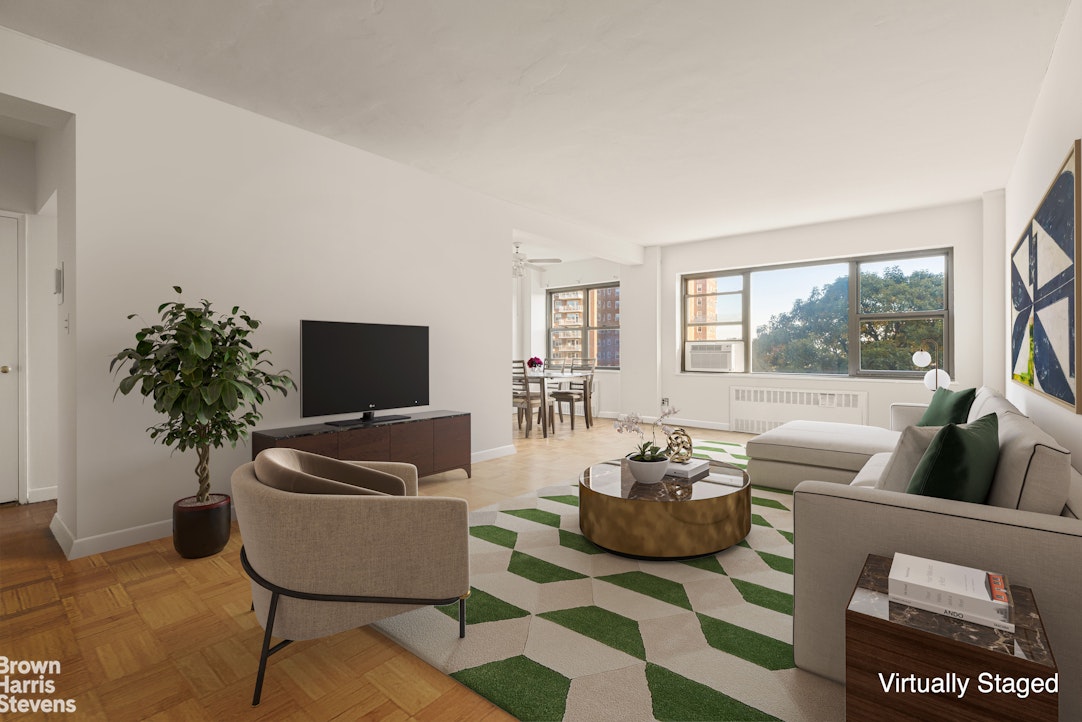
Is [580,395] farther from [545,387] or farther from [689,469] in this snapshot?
[689,469]

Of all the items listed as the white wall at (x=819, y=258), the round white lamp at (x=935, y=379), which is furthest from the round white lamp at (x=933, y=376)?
the white wall at (x=819, y=258)

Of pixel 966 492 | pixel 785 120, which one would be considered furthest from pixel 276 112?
pixel 966 492

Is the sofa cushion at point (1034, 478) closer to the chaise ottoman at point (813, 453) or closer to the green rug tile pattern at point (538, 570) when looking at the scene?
the green rug tile pattern at point (538, 570)

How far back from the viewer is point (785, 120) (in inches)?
140

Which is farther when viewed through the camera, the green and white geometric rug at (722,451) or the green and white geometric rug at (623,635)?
the green and white geometric rug at (722,451)

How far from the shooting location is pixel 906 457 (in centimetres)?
202

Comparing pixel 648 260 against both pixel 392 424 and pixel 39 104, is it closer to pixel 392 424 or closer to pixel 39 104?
pixel 392 424

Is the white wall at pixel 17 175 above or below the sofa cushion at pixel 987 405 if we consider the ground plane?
above

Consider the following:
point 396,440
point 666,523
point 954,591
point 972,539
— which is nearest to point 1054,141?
point 972,539

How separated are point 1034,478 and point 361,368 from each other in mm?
3765

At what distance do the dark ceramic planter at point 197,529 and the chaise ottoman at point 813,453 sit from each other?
12.2 ft

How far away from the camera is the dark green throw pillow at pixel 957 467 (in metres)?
1.68

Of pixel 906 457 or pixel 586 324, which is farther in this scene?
pixel 586 324

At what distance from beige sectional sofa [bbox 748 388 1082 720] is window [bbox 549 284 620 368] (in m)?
6.89
